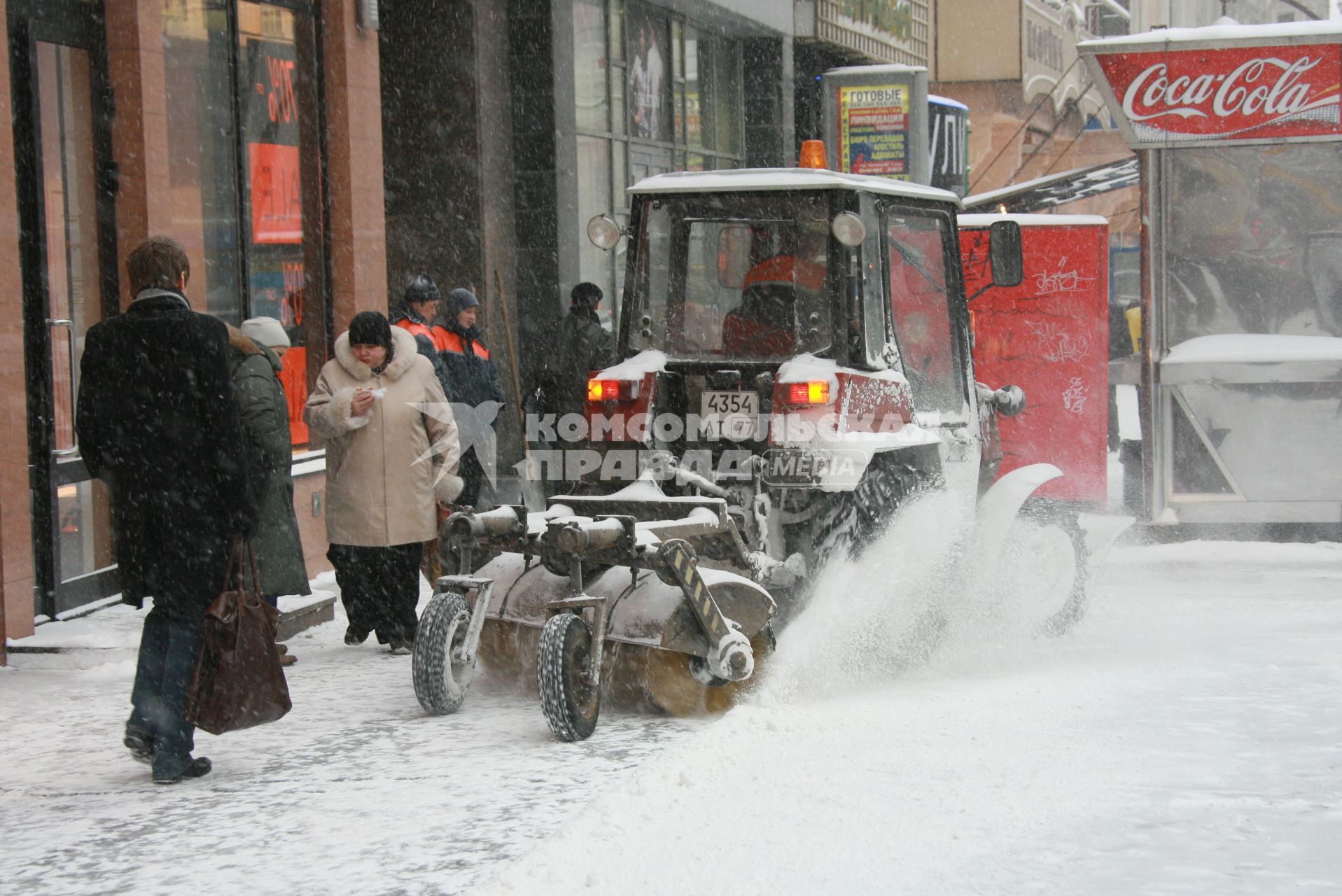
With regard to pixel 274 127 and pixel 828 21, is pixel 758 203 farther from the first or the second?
pixel 828 21

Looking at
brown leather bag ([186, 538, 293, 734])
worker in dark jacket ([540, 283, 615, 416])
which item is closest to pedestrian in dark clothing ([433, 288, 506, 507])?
worker in dark jacket ([540, 283, 615, 416])

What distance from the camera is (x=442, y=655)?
18.5ft

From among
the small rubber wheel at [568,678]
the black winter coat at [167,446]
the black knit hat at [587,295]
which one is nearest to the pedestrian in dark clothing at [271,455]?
the black winter coat at [167,446]

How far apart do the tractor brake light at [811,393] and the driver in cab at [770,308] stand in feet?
1.50

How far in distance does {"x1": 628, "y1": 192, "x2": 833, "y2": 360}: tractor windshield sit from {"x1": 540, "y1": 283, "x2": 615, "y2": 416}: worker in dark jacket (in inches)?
129

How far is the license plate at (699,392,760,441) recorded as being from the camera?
644cm

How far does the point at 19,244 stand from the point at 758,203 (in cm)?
360

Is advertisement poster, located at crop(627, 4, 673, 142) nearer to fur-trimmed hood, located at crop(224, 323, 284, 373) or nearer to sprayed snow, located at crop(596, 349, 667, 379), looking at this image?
sprayed snow, located at crop(596, 349, 667, 379)

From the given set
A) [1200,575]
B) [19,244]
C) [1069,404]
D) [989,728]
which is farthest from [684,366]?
[1069,404]

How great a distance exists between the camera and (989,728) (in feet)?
17.8

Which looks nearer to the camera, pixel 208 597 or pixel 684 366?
pixel 208 597

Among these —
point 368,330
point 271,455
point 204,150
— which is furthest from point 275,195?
point 271,455

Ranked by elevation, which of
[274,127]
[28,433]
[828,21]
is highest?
[828,21]

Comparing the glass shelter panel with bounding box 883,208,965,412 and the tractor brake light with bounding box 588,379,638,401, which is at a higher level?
the glass shelter panel with bounding box 883,208,965,412
